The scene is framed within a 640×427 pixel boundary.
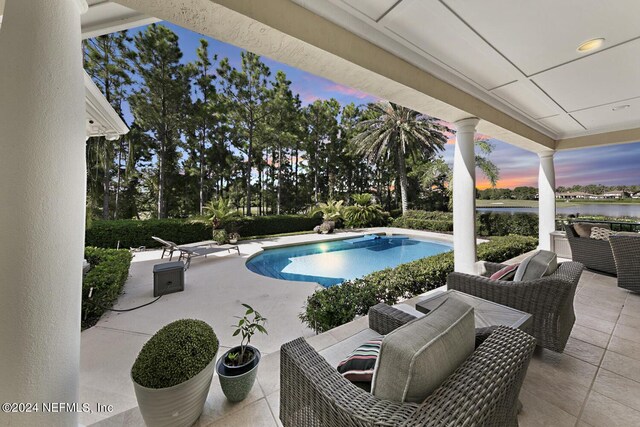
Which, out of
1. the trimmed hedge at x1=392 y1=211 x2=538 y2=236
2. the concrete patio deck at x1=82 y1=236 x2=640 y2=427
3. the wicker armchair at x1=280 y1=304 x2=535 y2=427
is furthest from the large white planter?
the trimmed hedge at x1=392 y1=211 x2=538 y2=236

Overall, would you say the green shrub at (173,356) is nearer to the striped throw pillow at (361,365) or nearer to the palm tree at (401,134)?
the striped throw pillow at (361,365)

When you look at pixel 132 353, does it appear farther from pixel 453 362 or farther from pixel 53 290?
pixel 453 362

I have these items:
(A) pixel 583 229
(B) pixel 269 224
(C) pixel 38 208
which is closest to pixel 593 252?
(A) pixel 583 229

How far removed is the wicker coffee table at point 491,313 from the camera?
190 cm

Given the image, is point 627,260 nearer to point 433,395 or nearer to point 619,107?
Result: point 619,107

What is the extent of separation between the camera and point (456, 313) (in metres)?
1.16

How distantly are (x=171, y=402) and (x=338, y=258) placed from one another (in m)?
7.48

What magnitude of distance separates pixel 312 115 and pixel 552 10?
17528 millimetres

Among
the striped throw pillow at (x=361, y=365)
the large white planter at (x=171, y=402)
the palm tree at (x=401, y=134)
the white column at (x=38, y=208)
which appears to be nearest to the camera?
the white column at (x=38, y=208)

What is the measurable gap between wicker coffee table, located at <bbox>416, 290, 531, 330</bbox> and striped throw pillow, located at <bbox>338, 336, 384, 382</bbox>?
100 cm

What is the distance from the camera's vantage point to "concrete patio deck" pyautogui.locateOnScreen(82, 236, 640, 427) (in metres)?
1.64

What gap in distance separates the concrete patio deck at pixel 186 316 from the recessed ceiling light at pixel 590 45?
4.39m

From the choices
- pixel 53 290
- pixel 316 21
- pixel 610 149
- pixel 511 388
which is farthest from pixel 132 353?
pixel 610 149

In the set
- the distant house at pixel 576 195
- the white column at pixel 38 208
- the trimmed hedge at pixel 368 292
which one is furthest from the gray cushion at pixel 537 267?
the distant house at pixel 576 195
